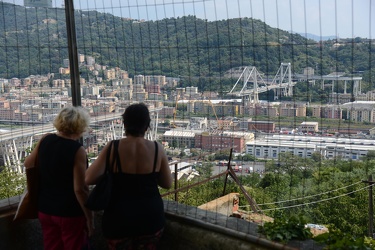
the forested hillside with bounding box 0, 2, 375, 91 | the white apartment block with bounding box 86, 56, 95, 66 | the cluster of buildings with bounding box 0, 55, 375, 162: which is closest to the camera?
the forested hillside with bounding box 0, 2, 375, 91

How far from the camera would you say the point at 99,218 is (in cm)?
375

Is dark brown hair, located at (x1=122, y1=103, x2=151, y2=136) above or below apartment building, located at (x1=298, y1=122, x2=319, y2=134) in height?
above

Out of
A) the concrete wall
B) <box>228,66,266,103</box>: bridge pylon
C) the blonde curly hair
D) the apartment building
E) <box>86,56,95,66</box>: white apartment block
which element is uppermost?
<box>86,56,95,66</box>: white apartment block

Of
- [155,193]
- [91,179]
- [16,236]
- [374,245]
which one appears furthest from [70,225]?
[374,245]

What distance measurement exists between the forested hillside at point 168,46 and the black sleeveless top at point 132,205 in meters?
1.02

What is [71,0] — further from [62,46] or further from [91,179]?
[91,179]

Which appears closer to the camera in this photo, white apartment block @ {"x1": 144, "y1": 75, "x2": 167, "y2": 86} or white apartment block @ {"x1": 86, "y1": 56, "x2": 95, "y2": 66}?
white apartment block @ {"x1": 144, "y1": 75, "x2": 167, "y2": 86}

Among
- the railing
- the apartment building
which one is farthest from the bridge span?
the apartment building

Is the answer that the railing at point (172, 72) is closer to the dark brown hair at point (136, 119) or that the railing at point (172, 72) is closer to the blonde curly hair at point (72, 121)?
the blonde curly hair at point (72, 121)

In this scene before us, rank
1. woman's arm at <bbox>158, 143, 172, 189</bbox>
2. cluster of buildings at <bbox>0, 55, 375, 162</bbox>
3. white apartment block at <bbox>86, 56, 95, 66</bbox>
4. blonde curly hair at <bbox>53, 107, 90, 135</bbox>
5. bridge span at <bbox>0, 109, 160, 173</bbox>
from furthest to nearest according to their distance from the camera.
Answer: white apartment block at <bbox>86, 56, 95, 66</bbox> → bridge span at <bbox>0, 109, 160, 173</bbox> → cluster of buildings at <bbox>0, 55, 375, 162</bbox> → blonde curly hair at <bbox>53, 107, 90, 135</bbox> → woman's arm at <bbox>158, 143, 172, 189</bbox>

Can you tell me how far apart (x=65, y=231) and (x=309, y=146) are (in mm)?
1758

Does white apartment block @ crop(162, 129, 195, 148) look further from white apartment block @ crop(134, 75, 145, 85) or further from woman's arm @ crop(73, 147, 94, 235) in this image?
woman's arm @ crop(73, 147, 94, 235)

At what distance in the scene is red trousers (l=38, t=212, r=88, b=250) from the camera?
9.80ft

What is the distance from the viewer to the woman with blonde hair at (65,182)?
114 inches
